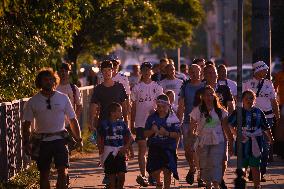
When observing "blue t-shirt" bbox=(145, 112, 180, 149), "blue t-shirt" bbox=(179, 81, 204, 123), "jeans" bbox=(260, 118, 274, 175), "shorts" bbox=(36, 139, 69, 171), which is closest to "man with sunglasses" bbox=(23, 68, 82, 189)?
"shorts" bbox=(36, 139, 69, 171)

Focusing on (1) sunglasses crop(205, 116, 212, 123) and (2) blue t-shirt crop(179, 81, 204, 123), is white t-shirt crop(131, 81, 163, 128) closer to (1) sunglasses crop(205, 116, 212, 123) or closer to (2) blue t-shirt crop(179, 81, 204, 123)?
(2) blue t-shirt crop(179, 81, 204, 123)

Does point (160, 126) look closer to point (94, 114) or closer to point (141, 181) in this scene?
point (94, 114)

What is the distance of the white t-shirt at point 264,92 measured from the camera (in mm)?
17516

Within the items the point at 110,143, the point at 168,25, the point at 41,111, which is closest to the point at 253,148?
the point at 110,143

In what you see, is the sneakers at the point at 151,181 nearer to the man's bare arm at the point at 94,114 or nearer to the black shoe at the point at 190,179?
the black shoe at the point at 190,179

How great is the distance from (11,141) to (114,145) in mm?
3230

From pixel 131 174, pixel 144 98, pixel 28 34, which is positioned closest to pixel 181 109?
pixel 144 98

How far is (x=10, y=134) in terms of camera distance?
53.8ft

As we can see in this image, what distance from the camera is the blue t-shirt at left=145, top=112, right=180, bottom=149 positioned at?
46.4 feet

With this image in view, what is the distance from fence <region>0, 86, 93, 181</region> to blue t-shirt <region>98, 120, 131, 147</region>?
7.65 feet

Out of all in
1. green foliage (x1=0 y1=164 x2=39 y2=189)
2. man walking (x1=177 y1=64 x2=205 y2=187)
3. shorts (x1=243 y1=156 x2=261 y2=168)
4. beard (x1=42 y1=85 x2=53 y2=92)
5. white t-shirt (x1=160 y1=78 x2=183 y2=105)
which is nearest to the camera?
beard (x1=42 y1=85 x2=53 y2=92)

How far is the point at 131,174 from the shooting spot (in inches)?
717

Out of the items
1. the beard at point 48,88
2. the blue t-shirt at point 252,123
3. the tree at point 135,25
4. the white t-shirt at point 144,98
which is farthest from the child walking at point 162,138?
the tree at point 135,25

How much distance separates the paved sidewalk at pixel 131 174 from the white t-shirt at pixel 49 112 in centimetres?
345
